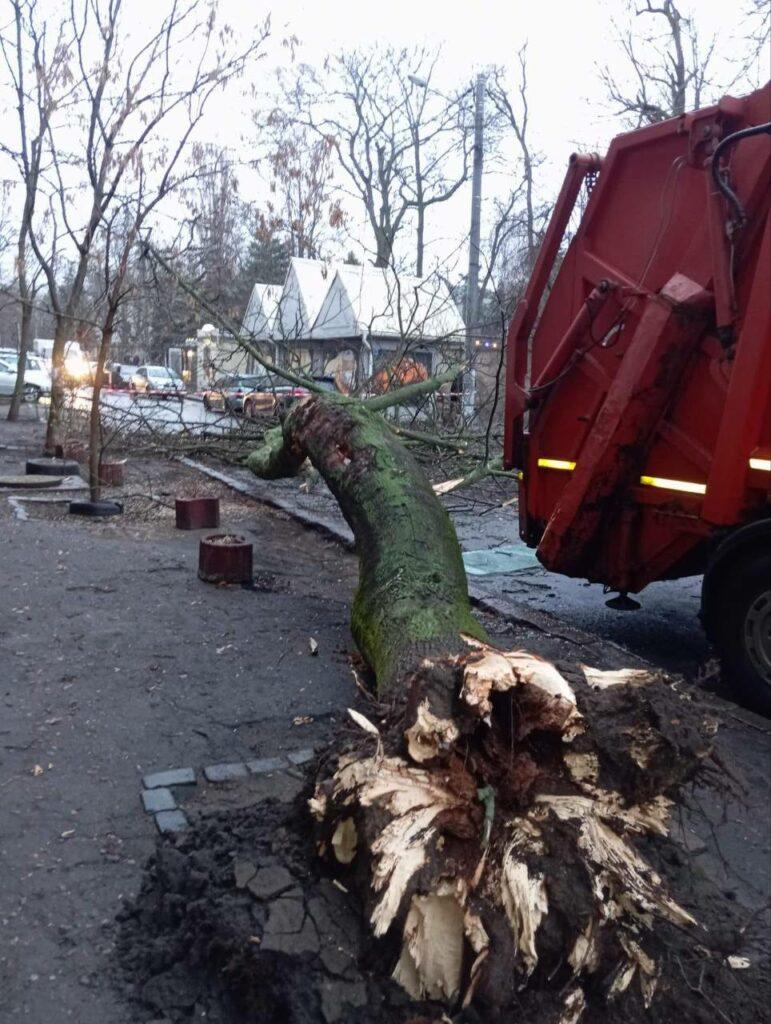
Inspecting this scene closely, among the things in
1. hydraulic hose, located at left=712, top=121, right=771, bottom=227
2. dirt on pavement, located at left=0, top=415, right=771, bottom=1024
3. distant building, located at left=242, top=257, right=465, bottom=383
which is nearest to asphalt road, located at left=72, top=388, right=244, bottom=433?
distant building, located at left=242, top=257, right=465, bottom=383

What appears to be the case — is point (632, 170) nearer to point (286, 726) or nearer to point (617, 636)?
point (617, 636)

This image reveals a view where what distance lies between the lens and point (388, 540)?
4.88m

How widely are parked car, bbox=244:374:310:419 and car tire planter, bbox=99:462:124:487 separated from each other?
5.51 feet

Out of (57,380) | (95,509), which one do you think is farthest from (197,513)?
(57,380)

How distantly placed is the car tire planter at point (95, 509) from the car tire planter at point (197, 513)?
77 cm

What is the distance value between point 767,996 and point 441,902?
0.98 m

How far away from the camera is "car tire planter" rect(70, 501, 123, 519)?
29.7ft

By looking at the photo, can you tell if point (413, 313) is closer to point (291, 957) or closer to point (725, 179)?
point (725, 179)

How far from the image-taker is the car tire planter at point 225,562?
6574 millimetres

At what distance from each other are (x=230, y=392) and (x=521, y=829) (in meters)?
10.0

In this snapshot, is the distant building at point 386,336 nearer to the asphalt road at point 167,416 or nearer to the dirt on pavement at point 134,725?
the asphalt road at point 167,416

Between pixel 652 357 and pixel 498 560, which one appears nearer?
pixel 652 357

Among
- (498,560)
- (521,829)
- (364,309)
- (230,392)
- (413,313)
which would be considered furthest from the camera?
(364,309)

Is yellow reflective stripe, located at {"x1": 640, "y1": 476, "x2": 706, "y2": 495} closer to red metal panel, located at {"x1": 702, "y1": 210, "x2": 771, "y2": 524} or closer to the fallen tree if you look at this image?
red metal panel, located at {"x1": 702, "y1": 210, "x2": 771, "y2": 524}
